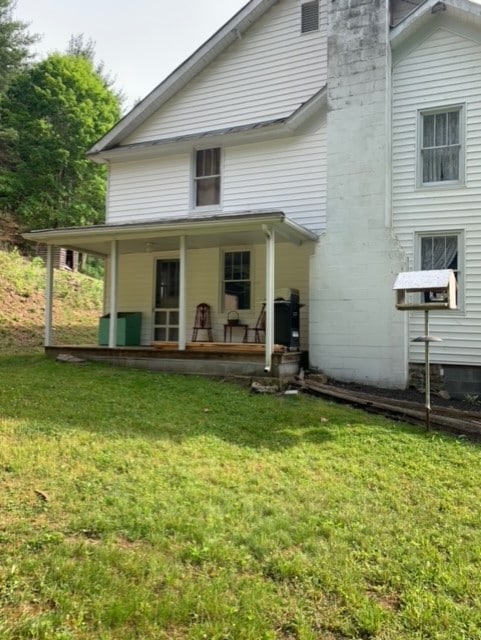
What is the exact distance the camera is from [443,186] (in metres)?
9.20

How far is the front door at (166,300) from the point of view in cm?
1196

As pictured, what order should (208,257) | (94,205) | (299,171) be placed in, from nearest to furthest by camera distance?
(299,171)
(208,257)
(94,205)

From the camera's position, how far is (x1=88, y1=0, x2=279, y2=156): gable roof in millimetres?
11203

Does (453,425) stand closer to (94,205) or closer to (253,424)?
(253,424)

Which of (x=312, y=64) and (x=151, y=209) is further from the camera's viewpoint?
(x=151, y=209)

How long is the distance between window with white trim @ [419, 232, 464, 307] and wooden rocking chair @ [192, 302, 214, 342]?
4647mm

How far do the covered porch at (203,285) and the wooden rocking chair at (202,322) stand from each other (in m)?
0.04

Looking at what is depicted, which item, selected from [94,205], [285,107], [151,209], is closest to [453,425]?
[285,107]

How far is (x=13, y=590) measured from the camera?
2637 mm

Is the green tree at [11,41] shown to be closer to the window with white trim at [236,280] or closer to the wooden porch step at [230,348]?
the window with white trim at [236,280]

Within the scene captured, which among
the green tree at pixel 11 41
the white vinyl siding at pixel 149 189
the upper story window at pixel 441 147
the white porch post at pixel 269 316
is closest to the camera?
the white porch post at pixel 269 316

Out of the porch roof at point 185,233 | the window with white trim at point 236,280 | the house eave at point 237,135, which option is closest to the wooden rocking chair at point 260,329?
the window with white trim at point 236,280

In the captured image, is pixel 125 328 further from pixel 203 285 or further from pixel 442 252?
pixel 442 252

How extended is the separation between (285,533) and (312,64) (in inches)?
402
